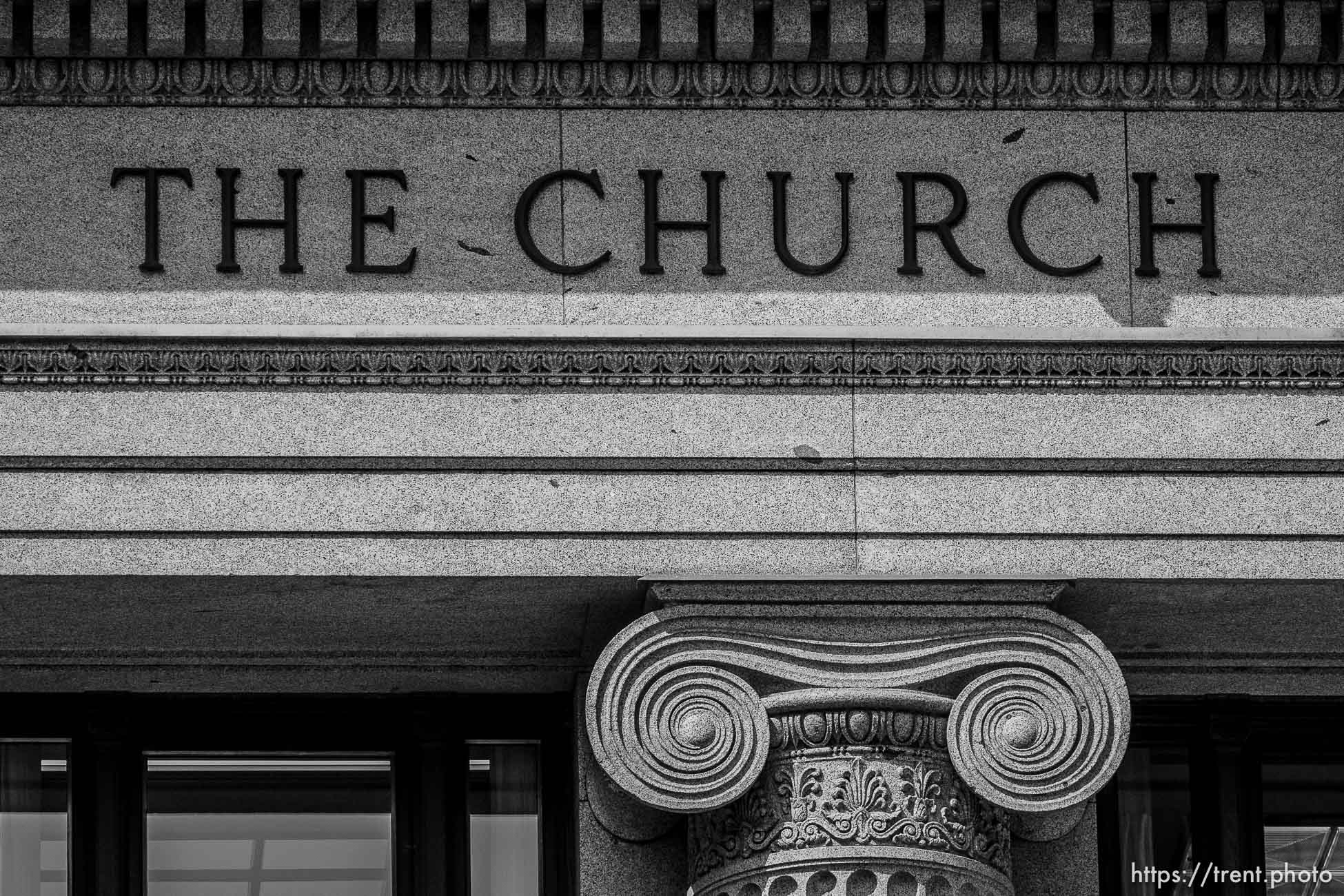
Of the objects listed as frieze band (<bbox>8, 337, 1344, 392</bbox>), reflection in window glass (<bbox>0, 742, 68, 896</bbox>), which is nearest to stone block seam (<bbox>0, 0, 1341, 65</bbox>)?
frieze band (<bbox>8, 337, 1344, 392</bbox>)

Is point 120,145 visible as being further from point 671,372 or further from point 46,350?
point 671,372

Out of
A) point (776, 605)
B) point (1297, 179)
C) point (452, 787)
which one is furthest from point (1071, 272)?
point (452, 787)

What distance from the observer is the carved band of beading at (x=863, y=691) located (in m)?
16.0

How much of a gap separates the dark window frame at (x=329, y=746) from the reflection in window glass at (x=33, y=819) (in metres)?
0.10

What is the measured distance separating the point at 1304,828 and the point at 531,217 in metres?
6.43

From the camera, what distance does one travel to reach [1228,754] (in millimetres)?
17891

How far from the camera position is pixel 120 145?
1678cm

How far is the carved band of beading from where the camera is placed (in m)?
16.0

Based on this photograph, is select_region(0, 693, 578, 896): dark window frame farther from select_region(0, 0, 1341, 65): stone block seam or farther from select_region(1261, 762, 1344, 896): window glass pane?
select_region(1261, 762, 1344, 896): window glass pane

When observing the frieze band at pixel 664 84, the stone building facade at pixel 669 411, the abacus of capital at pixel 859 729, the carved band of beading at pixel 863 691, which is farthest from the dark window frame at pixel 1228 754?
the frieze band at pixel 664 84

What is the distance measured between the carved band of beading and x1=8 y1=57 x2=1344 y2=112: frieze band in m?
A: 3.25

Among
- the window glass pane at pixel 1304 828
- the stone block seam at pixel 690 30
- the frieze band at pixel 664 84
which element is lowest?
the window glass pane at pixel 1304 828

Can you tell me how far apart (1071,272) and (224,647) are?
5756 millimetres

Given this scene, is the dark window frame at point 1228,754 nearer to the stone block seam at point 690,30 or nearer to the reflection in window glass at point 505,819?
the reflection in window glass at point 505,819
